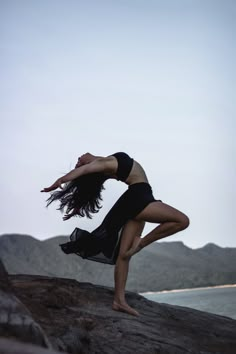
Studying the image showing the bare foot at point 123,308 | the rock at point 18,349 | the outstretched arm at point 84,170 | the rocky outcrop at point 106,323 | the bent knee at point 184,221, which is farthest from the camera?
the bare foot at point 123,308

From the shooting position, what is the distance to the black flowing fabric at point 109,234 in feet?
20.8

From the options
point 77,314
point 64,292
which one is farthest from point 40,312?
point 64,292

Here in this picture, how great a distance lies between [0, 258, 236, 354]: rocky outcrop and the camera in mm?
4766

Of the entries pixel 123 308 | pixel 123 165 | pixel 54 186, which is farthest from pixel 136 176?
pixel 123 308

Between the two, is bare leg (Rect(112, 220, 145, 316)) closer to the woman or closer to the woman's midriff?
the woman

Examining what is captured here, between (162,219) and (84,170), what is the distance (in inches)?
48.2

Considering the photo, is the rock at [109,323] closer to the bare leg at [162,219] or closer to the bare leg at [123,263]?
the bare leg at [123,263]

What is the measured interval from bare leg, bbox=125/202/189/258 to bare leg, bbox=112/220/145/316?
0.16m

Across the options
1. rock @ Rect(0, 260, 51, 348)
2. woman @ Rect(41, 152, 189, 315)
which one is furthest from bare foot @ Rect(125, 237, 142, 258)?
rock @ Rect(0, 260, 51, 348)

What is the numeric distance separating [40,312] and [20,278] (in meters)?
1.94

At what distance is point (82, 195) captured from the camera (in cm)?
670

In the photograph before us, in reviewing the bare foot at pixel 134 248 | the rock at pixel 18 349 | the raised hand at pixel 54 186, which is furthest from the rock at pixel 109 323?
the rock at pixel 18 349

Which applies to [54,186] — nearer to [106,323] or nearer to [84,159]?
[84,159]

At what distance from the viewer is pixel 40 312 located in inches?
207
